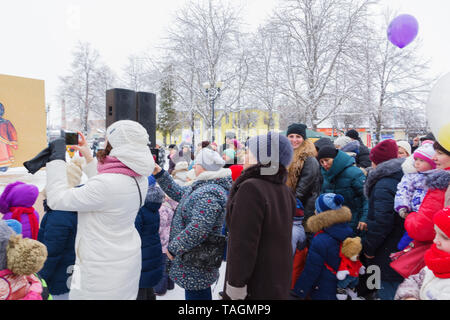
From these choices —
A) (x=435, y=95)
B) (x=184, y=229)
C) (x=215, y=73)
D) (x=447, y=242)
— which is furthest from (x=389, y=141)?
(x=215, y=73)

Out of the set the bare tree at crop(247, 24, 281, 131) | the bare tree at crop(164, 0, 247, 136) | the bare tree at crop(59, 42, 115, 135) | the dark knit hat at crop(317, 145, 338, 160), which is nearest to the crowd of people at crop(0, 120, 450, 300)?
the dark knit hat at crop(317, 145, 338, 160)

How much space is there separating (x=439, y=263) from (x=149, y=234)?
2336 mm

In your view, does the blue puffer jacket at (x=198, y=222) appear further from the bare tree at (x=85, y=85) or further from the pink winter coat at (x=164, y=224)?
the bare tree at (x=85, y=85)

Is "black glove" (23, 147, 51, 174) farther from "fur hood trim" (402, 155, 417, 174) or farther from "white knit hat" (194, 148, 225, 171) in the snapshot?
"fur hood trim" (402, 155, 417, 174)

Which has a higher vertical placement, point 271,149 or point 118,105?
point 118,105

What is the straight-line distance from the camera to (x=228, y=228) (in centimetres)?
209

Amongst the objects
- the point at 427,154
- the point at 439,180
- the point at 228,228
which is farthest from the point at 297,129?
the point at 228,228

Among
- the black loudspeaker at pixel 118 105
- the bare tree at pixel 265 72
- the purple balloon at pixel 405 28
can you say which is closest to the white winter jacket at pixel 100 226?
the black loudspeaker at pixel 118 105

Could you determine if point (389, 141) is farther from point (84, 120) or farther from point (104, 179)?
point (84, 120)

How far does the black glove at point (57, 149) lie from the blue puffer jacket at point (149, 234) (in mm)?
902

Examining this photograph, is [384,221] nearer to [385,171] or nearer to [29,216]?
[385,171]

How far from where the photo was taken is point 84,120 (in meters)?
29.0

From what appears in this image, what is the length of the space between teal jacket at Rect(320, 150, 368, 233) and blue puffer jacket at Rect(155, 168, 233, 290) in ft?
5.40

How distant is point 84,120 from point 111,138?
2962 centimetres
